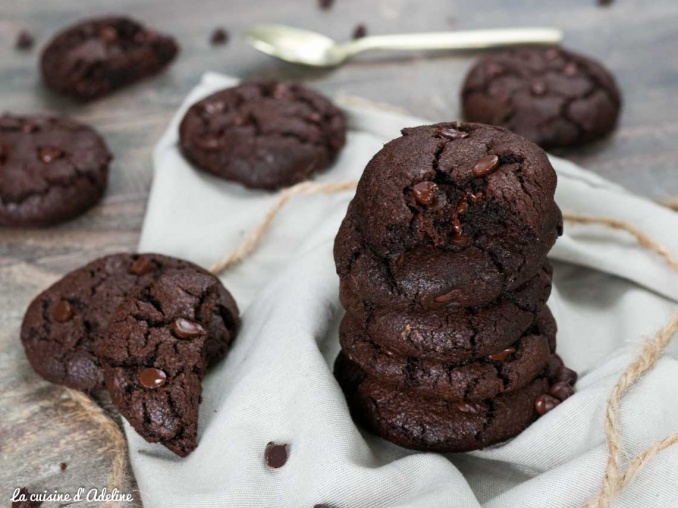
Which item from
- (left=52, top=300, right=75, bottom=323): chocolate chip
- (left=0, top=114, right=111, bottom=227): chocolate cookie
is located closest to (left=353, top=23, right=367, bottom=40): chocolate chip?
(left=0, top=114, right=111, bottom=227): chocolate cookie

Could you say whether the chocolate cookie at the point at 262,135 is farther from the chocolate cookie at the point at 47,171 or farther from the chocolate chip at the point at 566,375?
the chocolate chip at the point at 566,375

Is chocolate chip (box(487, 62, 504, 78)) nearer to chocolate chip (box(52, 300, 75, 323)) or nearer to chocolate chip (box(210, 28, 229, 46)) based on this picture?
chocolate chip (box(210, 28, 229, 46))

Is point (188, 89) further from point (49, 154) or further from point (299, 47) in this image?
point (49, 154)

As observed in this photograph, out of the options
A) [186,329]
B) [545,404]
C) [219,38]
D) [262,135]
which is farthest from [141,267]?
[219,38]

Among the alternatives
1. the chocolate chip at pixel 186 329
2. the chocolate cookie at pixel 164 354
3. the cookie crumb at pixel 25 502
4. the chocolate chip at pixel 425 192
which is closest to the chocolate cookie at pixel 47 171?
the chocolate cookie at pixel 164 354

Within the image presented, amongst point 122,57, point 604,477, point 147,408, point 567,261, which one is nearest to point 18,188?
point 122,57

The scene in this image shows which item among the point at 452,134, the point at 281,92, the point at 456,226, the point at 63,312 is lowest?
the point at 63,312
